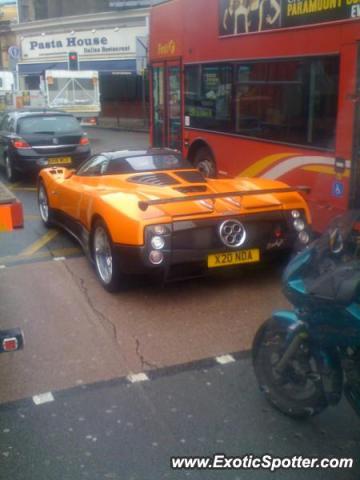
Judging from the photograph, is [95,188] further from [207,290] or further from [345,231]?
[345,231]

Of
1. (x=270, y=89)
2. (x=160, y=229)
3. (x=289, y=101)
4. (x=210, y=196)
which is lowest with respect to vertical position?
(x=160, y=229)

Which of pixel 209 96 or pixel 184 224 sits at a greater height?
pixel 209 96

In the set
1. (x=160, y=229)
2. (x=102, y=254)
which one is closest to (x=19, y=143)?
(x=102, y=254)

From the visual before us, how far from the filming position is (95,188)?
22.9 feet

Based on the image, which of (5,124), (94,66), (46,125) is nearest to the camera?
(46,125)

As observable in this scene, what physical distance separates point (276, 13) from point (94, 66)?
30352 mm

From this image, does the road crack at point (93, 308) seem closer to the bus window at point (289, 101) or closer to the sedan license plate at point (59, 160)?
the bus window at point (289, 101)

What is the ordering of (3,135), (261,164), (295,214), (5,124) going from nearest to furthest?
(295,214) → (261,164) → (3,135) → (5,124)

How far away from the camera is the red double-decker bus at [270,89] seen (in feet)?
22.7

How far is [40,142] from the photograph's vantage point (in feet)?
43.2

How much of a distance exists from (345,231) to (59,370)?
2.34m

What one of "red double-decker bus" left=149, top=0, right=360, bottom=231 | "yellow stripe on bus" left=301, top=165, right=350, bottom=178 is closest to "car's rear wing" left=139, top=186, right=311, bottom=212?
"yellow stripe on bus" left=301, top=165, right=350, bottom=178

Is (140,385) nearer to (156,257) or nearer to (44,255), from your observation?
(156,257)

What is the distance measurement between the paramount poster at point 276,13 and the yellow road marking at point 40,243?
4.07 meters
